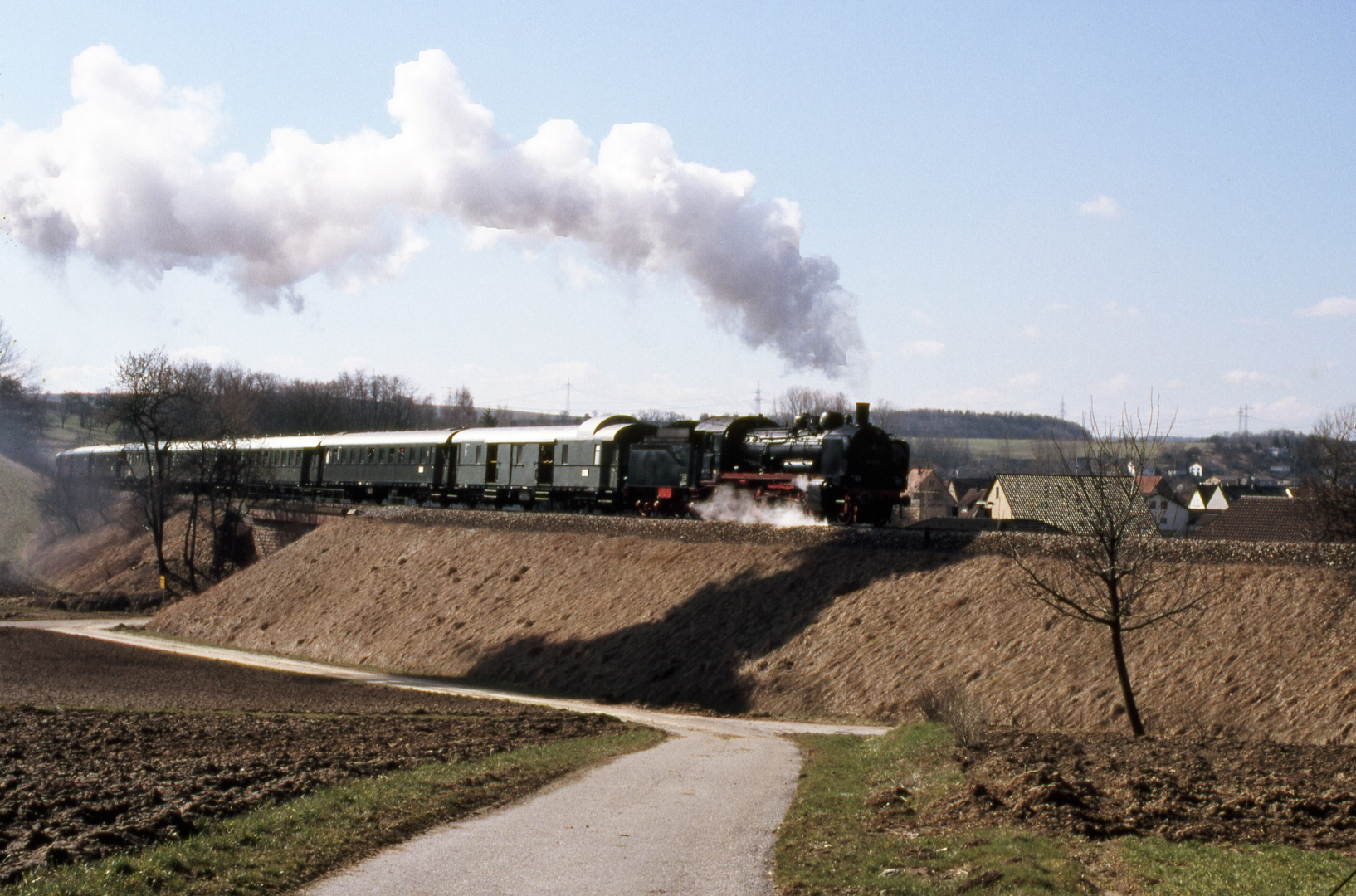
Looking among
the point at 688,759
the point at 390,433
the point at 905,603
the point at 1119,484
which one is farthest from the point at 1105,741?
the point at 390,433

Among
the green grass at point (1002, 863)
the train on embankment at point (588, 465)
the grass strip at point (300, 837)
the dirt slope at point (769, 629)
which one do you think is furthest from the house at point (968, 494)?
the green grass at point (1002, 863)

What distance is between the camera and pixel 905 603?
89.1 feet

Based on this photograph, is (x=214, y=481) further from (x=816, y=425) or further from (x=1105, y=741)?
(x=1105, y=741)

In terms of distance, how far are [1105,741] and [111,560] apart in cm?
6493

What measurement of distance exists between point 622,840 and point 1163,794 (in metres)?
6.04

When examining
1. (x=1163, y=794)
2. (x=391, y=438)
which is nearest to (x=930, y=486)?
(x=391, y=438)

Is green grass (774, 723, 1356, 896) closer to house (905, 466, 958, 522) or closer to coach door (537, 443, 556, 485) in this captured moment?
coach door (537, 443, 556, 485)

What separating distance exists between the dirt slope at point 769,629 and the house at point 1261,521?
21883mm

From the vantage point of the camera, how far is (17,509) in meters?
79.9

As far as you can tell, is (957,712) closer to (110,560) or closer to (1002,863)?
(1002,863)

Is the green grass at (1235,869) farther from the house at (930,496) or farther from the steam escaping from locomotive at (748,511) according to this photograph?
the house at (930,496)

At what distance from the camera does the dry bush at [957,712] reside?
1647 centimetres

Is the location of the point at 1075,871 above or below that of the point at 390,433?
below

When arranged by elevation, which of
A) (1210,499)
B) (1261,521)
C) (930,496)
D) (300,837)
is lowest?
(300,837)
